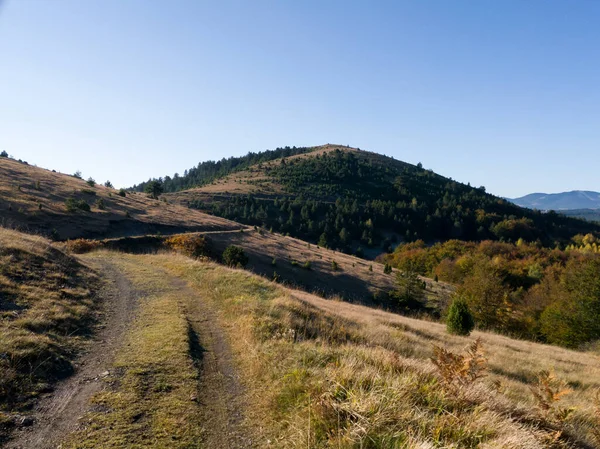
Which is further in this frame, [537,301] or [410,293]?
[537,301]

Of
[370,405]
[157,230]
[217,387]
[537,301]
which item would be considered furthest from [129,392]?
[537,301]

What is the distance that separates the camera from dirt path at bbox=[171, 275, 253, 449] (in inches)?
199

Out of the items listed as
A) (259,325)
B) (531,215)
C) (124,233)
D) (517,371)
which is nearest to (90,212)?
(124,233)

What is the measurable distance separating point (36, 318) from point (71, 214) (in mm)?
36956

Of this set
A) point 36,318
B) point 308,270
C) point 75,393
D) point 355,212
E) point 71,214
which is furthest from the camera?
point 355,212

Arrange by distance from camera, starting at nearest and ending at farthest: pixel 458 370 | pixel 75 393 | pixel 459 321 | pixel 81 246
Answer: pixel 458 370
pixel 75 393
pixel 459 321
pixel 81 246

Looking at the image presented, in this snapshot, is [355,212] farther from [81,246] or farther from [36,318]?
[36,318]

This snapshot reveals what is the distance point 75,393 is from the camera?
5883 millimetres

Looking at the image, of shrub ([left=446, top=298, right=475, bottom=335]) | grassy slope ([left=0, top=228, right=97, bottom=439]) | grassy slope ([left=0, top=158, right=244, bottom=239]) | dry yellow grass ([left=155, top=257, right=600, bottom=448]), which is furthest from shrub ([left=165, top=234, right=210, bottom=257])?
dry yellow grass ([left=155, top=257, right=600, bottom=448])

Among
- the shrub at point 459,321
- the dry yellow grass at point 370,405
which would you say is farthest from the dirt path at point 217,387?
the shrub at point 459,321

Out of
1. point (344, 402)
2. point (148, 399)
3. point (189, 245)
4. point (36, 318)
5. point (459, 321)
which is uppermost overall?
point (344, 402)

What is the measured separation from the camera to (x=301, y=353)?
732 cm

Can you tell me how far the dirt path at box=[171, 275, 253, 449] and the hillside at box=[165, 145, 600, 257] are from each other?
95.7m

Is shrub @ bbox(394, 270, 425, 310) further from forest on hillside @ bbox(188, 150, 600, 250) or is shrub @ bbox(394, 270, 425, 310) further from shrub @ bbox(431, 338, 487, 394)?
shrub @ bbox(431, 338, 487, 394)
